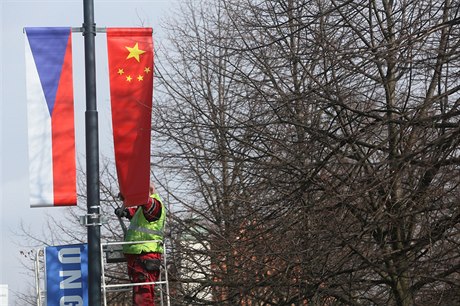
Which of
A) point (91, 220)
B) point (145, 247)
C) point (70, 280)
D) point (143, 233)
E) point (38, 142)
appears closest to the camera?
point (91, 220)

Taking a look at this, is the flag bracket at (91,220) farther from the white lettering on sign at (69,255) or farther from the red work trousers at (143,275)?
the red work trousers at (143,275)

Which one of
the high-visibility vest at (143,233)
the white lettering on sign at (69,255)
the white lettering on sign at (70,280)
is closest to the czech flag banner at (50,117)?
the white lettering on sign at (69,255)

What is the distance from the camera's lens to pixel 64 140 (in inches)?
393

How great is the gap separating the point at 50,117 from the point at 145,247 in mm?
1975

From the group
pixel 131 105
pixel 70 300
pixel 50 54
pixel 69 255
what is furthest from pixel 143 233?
pixel 50 54

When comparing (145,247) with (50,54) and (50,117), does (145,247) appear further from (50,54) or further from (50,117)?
(50,54)

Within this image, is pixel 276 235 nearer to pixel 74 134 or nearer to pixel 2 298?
pixel 74 134

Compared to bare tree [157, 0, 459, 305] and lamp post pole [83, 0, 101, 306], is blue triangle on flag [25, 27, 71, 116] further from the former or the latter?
bare tree [157, 0, 459, 305]

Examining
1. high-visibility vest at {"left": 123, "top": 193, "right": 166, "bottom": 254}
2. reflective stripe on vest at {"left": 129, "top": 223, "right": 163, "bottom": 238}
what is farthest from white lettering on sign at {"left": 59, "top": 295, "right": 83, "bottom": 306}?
reflective stripe on vest at {"left": 129, "top": 223, "right": 163, "bottom": 238}

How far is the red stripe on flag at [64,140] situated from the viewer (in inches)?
389

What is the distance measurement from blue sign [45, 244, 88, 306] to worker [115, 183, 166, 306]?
58 cm

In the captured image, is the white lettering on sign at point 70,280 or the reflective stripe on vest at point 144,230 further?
the reflective stripe on vest at point 144,230

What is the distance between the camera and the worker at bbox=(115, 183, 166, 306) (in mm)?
11031

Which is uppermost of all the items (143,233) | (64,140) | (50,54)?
(50,54)
